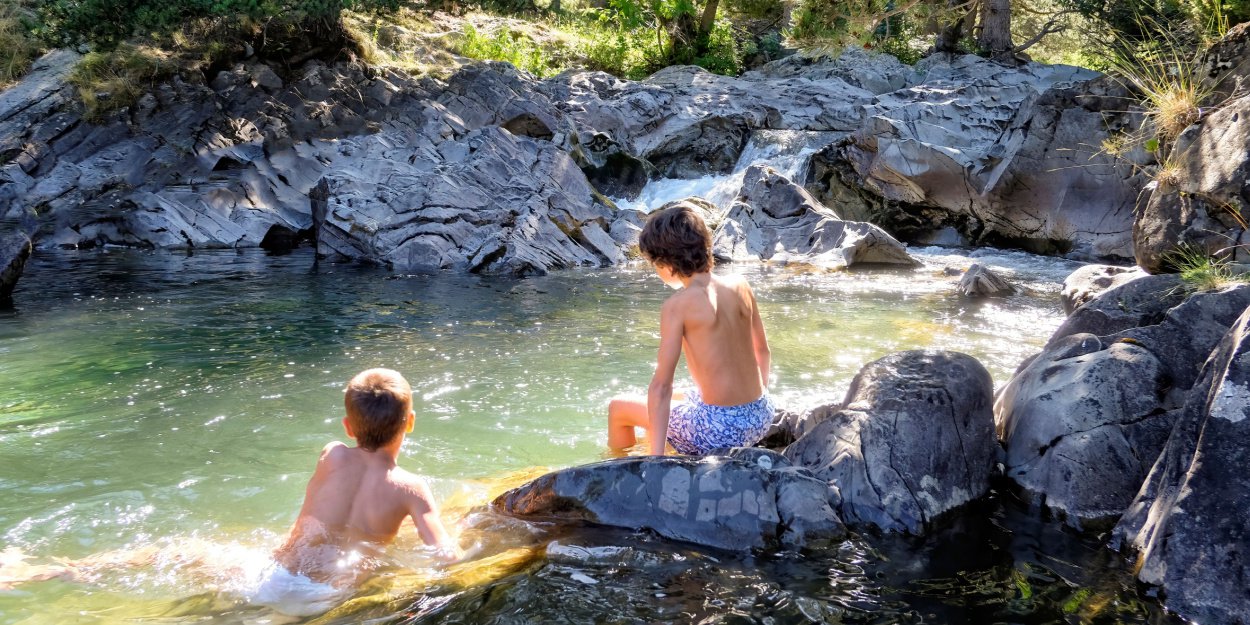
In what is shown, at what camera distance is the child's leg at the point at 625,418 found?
4.91 m

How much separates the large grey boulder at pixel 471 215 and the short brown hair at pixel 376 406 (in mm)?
9483

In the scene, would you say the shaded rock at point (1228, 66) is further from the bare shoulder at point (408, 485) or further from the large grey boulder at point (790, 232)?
the large grey boulder at point (790, 232)

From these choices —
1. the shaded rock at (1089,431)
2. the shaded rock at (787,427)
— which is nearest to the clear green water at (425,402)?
the shaded rock at (1089,431)

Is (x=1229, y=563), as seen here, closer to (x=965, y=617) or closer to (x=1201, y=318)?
(x=965, y=617)

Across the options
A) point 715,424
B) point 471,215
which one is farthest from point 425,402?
point 471,215

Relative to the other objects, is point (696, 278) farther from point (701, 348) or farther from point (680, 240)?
point (701, 348)

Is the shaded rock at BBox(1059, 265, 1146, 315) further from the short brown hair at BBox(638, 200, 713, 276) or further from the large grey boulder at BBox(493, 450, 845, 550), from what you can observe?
the large grey boulder at BBox(493, 450, 845, 550)

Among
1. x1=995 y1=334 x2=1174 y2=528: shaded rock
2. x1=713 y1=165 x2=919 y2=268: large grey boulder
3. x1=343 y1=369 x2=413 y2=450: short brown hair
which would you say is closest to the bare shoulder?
x1=343 y1=369 x2=413 y2=450: short brown hair

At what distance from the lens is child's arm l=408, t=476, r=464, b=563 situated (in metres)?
3.69

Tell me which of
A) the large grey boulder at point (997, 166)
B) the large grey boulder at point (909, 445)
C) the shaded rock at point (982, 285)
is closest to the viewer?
the large grey boulder at point (909, 445)

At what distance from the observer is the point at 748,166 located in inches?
668

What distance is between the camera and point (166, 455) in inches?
207

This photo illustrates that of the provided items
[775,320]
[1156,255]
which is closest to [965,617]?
[1156,255]

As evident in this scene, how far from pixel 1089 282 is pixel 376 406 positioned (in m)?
6.52
